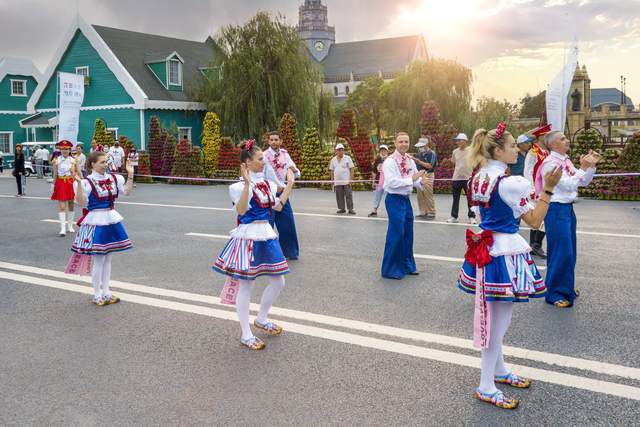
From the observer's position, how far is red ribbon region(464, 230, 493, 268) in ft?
14.3

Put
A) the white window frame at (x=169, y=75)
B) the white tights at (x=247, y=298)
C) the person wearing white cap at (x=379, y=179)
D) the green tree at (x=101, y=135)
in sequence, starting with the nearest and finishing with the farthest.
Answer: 1. the white tights at (x=247, y=298)
2. the person wearing white cap at (x=379, y=179)
3. the green tree at (x=101, y=135)
4. the white window frame at (x=169, y=75)

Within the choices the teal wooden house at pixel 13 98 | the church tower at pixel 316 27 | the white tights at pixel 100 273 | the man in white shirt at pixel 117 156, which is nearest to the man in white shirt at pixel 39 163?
the man in white shirt at pixel 117 156

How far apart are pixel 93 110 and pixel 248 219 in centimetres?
3426

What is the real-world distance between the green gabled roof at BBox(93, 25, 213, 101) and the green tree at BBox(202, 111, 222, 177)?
6888 millimetres

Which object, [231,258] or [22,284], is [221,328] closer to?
[231,258]

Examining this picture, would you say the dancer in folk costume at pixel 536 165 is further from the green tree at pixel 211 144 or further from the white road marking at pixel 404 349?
the green tree at pixel 211 144

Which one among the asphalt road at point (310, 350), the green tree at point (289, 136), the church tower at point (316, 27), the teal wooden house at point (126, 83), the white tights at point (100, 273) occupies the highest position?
the church tower at point (316, 27)

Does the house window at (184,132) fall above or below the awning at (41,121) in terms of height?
below

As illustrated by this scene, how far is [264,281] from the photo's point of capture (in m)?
8.15

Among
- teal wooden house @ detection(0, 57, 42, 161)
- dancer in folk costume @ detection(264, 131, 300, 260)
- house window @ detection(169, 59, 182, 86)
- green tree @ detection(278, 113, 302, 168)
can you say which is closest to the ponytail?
dancer in folk costume @ detection(264, 131, 300, 260)

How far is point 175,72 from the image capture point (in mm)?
36844

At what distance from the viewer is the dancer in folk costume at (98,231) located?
23.1 feet

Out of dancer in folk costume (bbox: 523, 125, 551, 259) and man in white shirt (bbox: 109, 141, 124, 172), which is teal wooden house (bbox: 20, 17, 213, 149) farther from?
dancer in folk costume (bbox: 523, 125, 551, 259)

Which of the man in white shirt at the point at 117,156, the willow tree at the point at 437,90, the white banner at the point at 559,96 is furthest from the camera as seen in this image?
the willow tree at the point at 437,90
